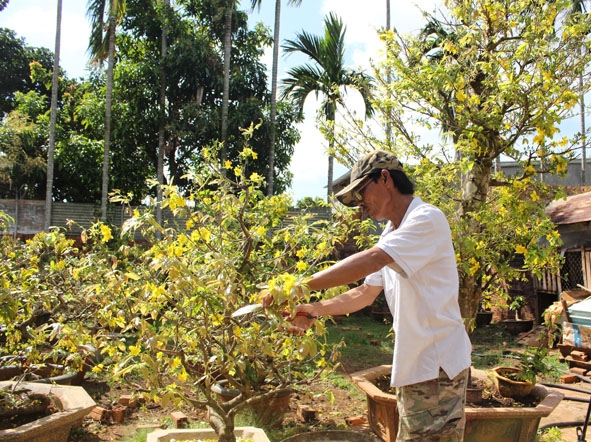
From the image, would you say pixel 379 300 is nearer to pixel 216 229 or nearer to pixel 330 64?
pixel 330 64

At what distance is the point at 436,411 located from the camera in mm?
2061

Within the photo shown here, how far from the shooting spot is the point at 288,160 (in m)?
15.7

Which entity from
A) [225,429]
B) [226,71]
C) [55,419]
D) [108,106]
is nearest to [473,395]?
[225,429]

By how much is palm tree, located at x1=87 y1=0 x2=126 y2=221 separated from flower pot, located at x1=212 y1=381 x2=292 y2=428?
10251mm

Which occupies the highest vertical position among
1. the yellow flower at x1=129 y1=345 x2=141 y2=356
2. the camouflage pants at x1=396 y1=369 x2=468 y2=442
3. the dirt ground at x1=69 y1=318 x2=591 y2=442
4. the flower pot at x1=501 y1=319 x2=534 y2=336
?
the yellow flower at x1=129 y1=345 x2=141 y2=356

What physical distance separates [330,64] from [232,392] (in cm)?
1178

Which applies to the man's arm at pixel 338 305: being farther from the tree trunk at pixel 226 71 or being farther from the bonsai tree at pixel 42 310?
the tree trunk at pixel 226 71

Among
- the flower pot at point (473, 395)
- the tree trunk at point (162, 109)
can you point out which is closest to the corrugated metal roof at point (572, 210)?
the flower pot at point (473, 395)

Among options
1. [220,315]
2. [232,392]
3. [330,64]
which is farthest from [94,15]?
[220,315]

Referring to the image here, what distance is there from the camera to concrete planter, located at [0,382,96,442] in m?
3.12

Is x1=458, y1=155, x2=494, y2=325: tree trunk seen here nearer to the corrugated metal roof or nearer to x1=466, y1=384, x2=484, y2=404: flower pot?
x1=466, y1=384, x2=484, y2=404: flower pot

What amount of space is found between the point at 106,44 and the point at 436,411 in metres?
14.7

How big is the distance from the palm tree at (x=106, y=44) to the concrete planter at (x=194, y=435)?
37.5ft

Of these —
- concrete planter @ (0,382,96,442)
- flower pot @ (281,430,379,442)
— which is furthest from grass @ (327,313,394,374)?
concrete planter @ (0,382,96,442)
